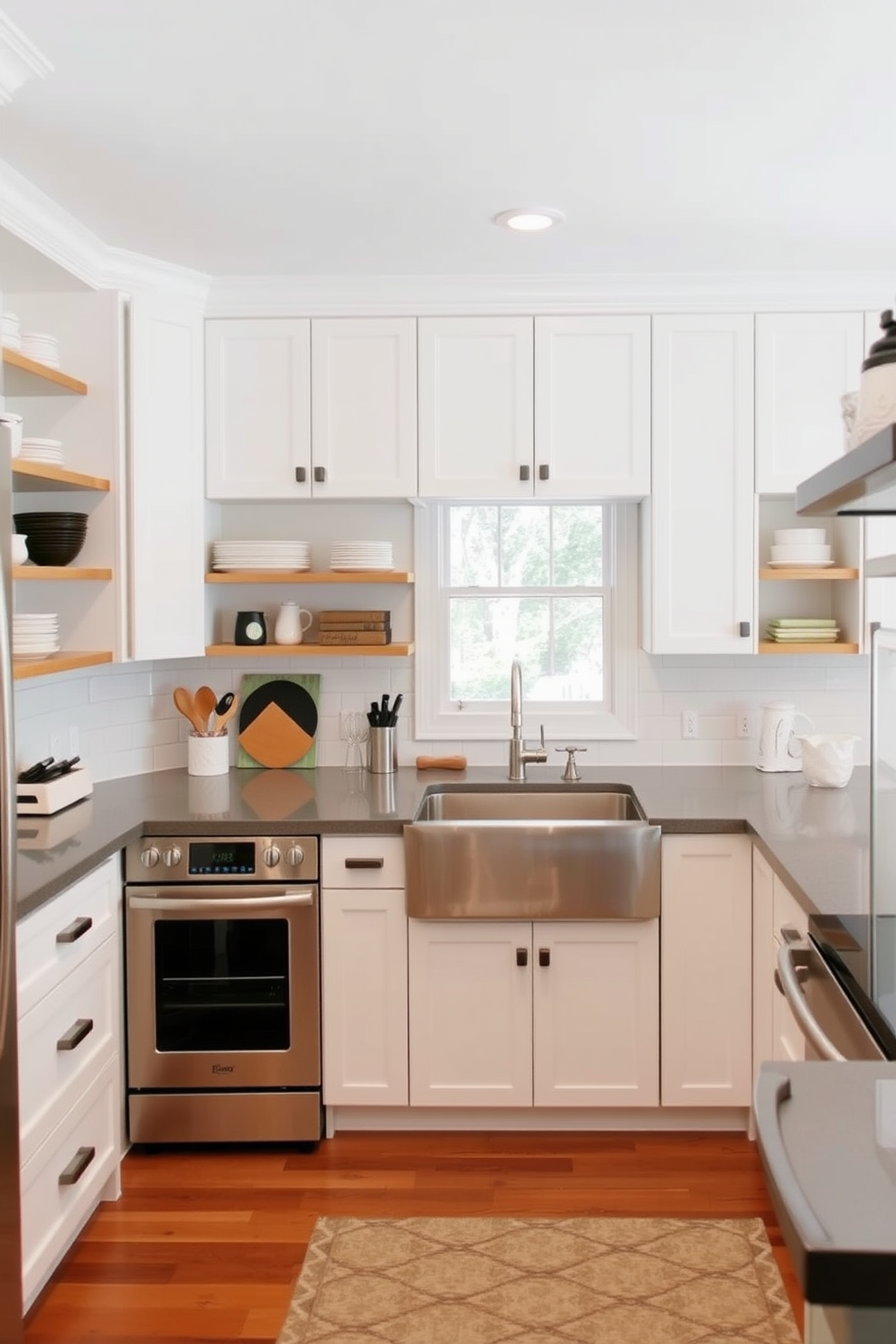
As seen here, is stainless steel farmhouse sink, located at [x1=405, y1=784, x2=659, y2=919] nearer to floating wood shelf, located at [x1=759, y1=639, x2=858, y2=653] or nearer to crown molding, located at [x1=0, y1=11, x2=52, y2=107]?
floating wood shelf, located at [x1=759, y1=639, x2=858, y2=653]

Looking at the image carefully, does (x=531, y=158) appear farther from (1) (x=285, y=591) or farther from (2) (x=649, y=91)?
(1) (x=285, y=591)

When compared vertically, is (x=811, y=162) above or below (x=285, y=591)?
above

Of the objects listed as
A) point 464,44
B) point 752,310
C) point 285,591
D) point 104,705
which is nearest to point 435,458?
point 285,591

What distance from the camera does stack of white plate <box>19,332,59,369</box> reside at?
3.04 metres

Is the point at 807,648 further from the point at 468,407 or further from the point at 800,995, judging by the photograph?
the point at 800,995

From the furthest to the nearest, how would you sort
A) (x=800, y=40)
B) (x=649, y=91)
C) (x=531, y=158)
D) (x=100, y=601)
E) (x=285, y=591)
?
(x=285, y=591), (x=100, y=601), (x=531, y=158), (x=649, y=91), (x=800, y=40)

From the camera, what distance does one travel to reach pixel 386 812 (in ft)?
11.0

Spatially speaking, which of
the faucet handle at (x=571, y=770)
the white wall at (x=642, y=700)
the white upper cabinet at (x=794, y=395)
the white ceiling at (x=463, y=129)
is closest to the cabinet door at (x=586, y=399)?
the white ceiling at (x=463, y=129)

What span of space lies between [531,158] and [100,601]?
5.61 ft

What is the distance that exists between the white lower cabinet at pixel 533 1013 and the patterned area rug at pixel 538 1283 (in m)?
0.45

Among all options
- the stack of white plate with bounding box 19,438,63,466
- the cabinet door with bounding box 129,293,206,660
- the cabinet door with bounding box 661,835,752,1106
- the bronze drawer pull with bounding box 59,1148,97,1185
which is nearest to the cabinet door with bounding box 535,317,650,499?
the cabinet door with bounding box 129,293,206,660

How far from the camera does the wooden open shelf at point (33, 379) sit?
2880 mm

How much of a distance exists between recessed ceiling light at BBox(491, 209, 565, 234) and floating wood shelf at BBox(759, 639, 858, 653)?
4.71 ft

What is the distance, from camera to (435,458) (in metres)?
3.74
